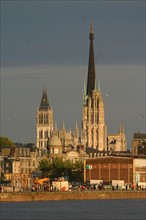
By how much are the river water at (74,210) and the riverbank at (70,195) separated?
3.24 meters

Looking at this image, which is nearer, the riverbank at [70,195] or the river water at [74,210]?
the river water at [74,210]

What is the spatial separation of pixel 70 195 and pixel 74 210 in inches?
1349

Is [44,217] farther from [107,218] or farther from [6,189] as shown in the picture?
[6,189]

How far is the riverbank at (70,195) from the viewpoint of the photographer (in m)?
166

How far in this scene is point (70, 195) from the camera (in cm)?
17575

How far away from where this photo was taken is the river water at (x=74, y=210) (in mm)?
128625

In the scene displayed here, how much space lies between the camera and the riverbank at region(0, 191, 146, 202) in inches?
6526

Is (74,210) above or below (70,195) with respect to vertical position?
below

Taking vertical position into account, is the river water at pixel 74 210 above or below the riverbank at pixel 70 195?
below

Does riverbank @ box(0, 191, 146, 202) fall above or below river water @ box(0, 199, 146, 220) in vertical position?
above

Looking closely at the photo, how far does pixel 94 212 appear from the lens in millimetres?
137500

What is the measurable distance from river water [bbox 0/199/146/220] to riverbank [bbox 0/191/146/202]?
324cm

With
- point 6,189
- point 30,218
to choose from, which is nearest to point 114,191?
point 6,189

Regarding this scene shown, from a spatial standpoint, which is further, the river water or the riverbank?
the riverbank
